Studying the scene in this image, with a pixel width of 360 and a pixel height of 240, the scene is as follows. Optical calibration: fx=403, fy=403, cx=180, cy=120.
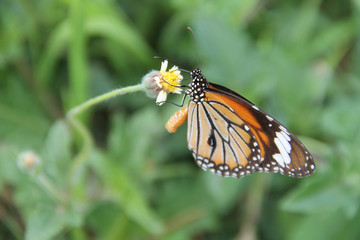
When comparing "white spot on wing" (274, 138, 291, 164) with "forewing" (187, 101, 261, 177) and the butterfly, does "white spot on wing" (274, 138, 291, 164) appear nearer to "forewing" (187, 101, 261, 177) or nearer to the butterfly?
the butterfly

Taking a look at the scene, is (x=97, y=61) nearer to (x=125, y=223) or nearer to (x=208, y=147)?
(x=125, y=223)

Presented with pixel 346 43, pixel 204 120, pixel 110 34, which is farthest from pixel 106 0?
pixel 346 43

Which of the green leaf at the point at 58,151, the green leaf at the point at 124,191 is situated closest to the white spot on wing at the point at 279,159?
the green leaf at the point at 124,191

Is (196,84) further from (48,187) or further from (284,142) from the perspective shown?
(48,187)

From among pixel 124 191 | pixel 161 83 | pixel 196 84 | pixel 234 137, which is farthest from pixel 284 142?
pixel 124 191

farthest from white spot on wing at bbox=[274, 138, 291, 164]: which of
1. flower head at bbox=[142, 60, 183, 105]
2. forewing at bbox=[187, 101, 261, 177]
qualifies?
flower head at bbox=[142, 60, 183, 105]

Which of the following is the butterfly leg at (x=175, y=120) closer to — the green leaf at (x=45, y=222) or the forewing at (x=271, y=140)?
the forewing at (x=271, y=140)
